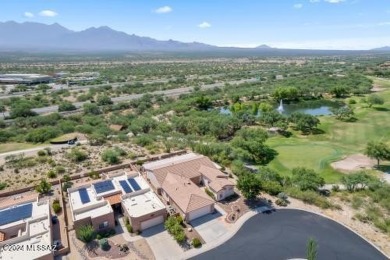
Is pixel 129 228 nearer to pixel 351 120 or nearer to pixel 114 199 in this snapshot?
pixel 114 199

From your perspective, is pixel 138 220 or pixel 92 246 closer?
pixel 92 246

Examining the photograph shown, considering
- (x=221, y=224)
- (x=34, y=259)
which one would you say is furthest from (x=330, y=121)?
(x=34, y=259)

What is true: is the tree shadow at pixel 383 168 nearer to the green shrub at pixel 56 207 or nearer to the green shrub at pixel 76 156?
the green shrub at pixel 56 207

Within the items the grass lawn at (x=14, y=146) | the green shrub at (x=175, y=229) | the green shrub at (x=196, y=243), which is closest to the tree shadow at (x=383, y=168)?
the green shrub at (x=196, y=243)

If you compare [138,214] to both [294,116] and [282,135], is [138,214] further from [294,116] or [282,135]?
[294,116]

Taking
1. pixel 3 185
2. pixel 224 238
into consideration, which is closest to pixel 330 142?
pixel 224 238

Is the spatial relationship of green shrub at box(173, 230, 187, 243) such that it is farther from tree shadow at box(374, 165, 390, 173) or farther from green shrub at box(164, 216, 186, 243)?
tree shadow at box(374, 165, 390, 173)

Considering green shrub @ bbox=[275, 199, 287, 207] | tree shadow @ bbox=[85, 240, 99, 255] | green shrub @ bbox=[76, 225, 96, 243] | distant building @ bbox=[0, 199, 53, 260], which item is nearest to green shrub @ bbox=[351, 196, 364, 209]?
green shrub @ bbox=[275, 199, 287, 207]
